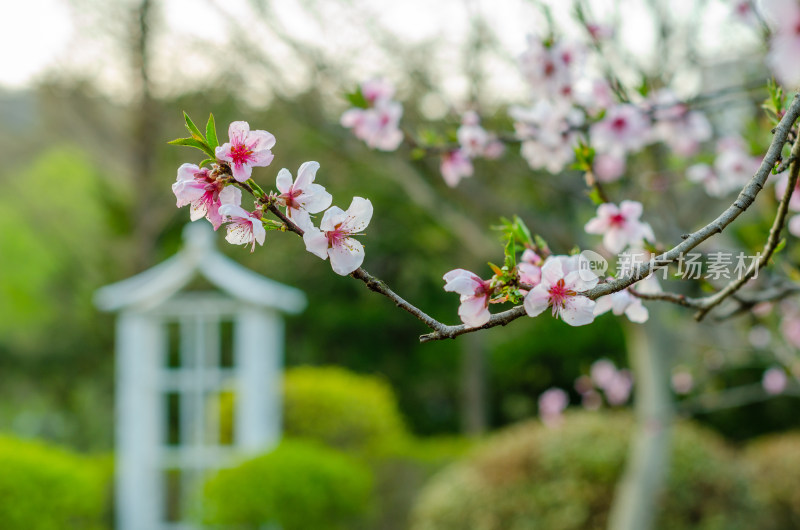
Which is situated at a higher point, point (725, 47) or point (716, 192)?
point (725, 47)

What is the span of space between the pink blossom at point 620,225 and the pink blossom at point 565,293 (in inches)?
22.4

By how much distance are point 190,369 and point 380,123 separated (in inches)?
143

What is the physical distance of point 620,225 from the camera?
140cm

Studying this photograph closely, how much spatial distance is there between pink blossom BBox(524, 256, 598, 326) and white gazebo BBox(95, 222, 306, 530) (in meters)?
4.04

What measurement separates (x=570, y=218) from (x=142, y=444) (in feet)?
10.1

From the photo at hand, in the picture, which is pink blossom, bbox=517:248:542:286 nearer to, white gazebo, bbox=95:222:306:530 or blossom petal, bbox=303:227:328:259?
blossom petal, bbox=303:227:328:259

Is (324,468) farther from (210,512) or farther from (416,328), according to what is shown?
(416,328)

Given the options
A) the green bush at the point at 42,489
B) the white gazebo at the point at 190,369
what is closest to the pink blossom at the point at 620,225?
the green bush at the point at 42,489

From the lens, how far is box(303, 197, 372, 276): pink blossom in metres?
0.84

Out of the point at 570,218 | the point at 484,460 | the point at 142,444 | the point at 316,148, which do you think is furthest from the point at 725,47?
the point at 316,148

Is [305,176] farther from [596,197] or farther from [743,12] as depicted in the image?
[743,12]

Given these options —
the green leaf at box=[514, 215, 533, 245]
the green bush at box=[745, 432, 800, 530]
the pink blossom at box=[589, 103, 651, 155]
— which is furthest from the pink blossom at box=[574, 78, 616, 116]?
the green bush at box=[745, 432, 800, 530]

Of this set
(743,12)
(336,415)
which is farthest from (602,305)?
(336,415)

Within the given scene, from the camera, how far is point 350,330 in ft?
29.6
